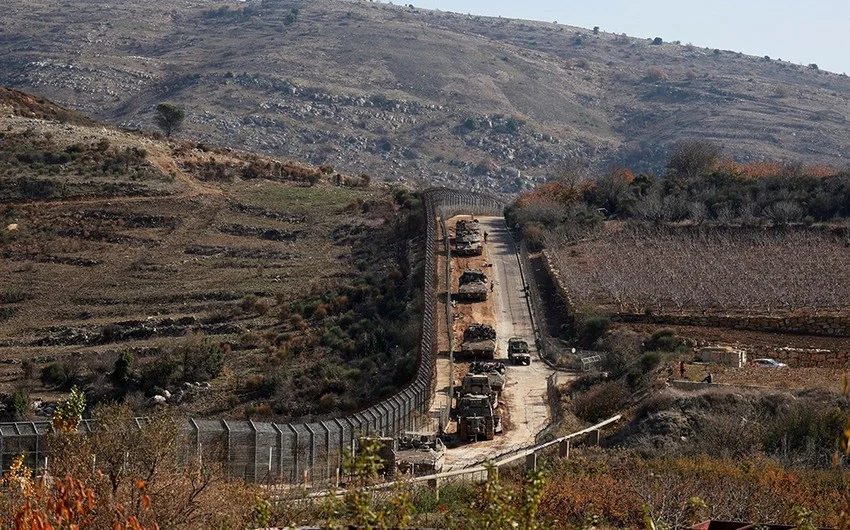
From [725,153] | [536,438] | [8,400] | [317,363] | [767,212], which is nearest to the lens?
[536,438]

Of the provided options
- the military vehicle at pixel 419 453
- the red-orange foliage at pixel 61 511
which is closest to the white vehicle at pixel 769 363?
the military vehicle at pixel 419 453

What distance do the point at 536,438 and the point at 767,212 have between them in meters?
41.9

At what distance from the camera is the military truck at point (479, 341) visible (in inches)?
2048

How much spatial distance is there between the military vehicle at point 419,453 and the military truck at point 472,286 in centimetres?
2551

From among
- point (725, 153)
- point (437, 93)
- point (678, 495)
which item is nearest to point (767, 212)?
point (678, 495)

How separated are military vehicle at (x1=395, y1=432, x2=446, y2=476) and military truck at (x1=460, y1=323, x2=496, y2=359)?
14409 millimetres

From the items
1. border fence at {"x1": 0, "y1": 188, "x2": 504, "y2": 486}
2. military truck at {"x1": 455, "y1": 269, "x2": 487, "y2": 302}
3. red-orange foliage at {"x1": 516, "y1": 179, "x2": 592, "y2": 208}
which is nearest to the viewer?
border fence at {"x1": 0, "y1": 188, "x2": 504, "y2": 486}

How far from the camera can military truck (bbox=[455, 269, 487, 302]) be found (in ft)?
207

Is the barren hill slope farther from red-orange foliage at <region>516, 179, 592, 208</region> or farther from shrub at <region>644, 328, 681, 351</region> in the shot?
shrub at <region>644, 328, 681, 351</region>

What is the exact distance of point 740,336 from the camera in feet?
171

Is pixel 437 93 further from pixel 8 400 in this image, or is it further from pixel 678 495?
pixel 678 495

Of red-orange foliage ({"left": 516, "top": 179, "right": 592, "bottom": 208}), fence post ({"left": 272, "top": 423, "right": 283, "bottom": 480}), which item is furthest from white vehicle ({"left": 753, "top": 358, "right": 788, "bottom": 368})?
red-orange foliage ({"left": 516, "top": 179, "right": 592, "bottom": 208})

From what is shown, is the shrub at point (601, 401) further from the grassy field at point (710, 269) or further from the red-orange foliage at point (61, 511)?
the red-orange foliage at point (61, 511)

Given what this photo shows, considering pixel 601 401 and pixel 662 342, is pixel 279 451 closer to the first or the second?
pixel 601 401
